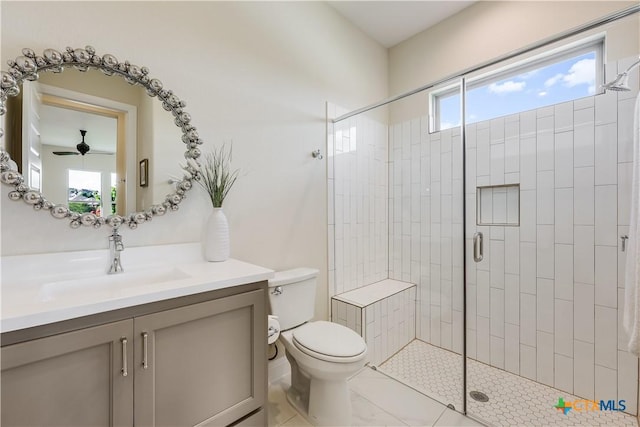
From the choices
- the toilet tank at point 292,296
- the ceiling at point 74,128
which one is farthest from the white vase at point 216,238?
the ceiling at point 74,128

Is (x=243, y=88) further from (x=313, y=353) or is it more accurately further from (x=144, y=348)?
(x=313, y=353)

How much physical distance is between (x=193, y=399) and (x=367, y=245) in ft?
5.76

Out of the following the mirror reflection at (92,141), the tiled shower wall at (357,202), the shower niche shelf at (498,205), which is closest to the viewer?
the mirror reflection at (92,141)

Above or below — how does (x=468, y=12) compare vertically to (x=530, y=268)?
above

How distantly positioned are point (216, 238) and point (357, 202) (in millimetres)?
1324

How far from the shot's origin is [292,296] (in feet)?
5.49

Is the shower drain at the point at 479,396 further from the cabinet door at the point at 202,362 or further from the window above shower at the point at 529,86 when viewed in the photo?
the window above shower at the point at 529,86

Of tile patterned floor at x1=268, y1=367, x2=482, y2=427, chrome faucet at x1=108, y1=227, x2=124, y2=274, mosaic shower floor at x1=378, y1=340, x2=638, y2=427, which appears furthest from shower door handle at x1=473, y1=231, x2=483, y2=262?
chrome faucet at x1=108, y1=227, x2=124, y2=274

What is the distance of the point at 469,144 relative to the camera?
7.02 ft

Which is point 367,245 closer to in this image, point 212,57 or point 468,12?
point 212,57

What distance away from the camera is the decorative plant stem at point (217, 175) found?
151 centimetres

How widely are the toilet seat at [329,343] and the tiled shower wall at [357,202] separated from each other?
0.63 meters

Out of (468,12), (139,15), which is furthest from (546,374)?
(139,15)

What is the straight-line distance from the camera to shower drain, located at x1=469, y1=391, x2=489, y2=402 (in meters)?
1.68
